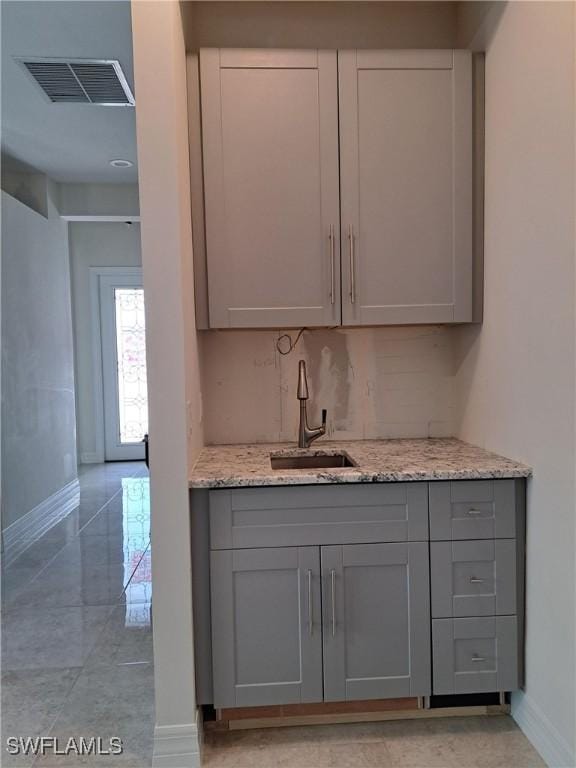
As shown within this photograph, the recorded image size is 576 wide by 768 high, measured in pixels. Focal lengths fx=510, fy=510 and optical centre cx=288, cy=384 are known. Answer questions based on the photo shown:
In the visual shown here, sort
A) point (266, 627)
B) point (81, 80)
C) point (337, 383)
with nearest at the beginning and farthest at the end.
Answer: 1. point (266, 627)
2. point (337, 383)
3. point (81, 80)

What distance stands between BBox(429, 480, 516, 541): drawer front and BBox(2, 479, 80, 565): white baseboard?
2879mm

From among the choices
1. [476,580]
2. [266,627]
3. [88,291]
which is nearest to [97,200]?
[88,291]

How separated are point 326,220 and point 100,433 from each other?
5347 millimetres

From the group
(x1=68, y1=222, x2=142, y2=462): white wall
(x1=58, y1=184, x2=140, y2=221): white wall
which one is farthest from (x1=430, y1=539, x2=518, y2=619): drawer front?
(x1=68, y1=222, x2=142, y2=462): white wall

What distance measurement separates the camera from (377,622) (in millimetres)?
1753

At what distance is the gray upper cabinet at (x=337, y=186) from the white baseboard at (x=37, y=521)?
8.53 ft

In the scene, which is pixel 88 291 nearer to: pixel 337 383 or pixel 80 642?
pixel 80 642

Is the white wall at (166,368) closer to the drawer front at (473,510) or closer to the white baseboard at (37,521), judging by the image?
the drawer front at (473,510)

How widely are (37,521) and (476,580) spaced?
3.51 meters

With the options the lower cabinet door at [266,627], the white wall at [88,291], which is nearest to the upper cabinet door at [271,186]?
the lower cabinet door at [266,627]

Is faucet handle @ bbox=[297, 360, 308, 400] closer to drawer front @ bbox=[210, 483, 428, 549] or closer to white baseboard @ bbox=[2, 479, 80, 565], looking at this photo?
drawer front @ bbox=[210, 483, 428, 549]

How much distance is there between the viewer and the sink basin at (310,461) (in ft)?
7.15

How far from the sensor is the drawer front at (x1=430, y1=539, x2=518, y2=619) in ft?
5.77

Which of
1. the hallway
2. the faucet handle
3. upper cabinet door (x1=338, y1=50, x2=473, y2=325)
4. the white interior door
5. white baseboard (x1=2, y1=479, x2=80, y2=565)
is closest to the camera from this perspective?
the hallway
